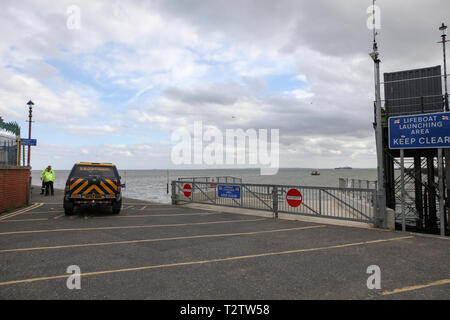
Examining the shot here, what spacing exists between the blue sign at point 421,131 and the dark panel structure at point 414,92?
2.07 metres

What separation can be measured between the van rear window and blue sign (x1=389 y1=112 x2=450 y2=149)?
1057cm

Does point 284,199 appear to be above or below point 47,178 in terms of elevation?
below

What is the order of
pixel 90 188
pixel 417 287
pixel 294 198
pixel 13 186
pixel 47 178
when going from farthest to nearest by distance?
1. pixel 47 178
2. pixel 13 186
3. pixel 294 198
4. pixel 90 188
5. pixel 417 287

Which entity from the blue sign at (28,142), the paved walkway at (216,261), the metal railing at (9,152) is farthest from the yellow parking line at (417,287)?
the blue sign at (28,142)

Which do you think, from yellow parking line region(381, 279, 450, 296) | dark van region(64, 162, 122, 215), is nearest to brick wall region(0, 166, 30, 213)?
dark van region(64, 162, 122, 215)

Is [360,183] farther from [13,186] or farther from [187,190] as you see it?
[13,186]

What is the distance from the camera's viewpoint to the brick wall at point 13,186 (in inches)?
437

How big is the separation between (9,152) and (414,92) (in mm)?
18580

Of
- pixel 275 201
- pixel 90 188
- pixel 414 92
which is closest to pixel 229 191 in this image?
pixel 275 201

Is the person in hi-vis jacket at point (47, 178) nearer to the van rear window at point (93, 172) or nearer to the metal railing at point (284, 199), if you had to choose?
the van rear window at point (93, 172)

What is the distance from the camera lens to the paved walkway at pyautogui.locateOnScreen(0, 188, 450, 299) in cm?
400

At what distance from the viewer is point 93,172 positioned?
10828mm

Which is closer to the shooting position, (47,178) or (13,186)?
(13,186)
